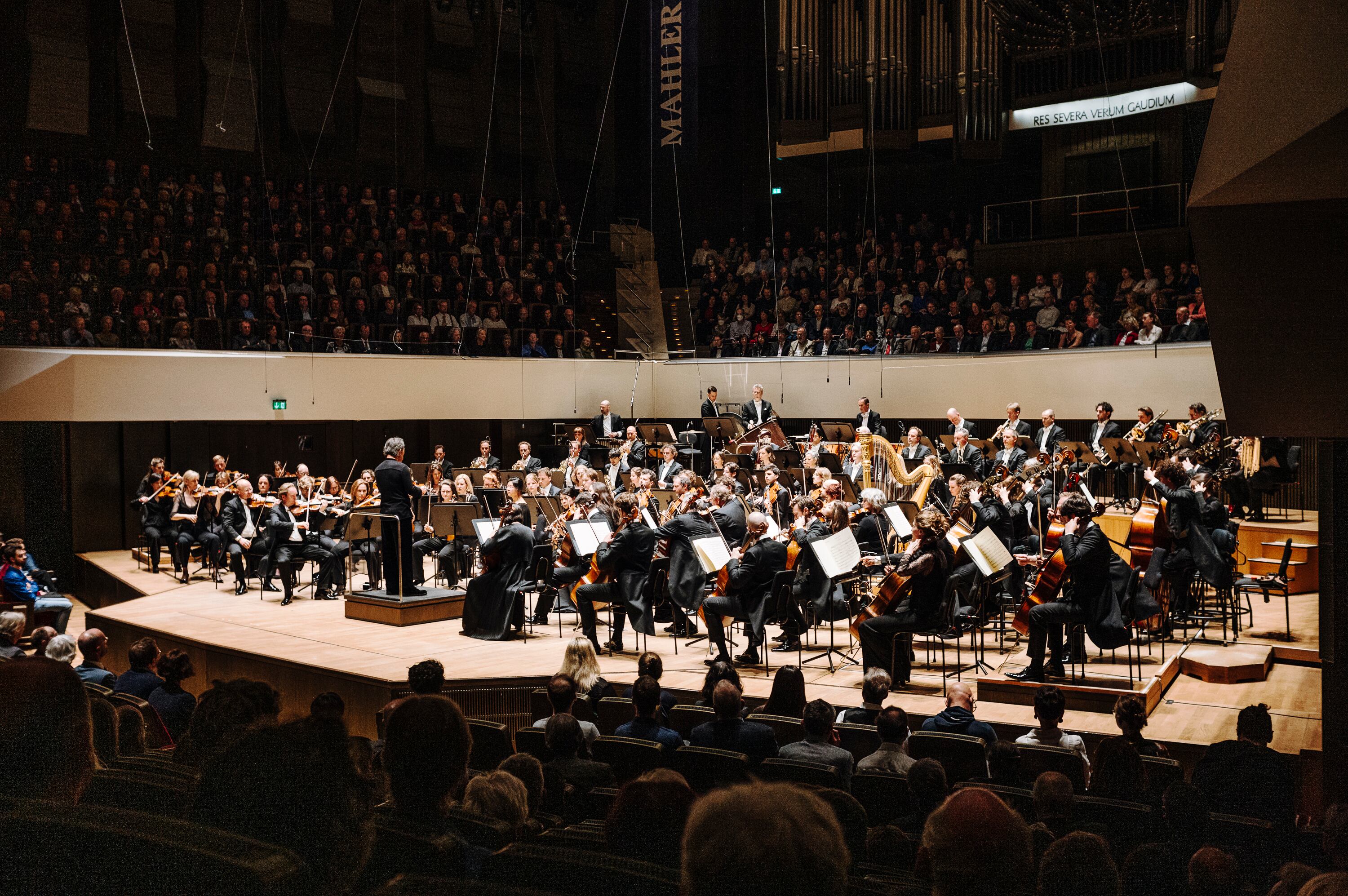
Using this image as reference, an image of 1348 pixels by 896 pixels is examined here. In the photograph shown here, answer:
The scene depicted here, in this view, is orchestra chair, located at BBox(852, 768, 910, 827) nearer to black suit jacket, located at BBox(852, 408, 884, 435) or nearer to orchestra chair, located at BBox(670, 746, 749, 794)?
orchestra chair, located at BBox(670, 746, 749, 794)

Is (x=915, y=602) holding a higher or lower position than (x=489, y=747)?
higher

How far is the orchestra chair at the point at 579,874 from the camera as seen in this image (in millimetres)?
1606

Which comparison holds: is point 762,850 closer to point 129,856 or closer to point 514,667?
point 129,856

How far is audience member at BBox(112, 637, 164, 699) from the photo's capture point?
527 cm

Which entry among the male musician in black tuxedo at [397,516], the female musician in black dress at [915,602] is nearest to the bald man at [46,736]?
the female musician in black dress at [915,602]

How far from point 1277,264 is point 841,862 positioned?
207 cm

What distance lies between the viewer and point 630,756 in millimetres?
4102

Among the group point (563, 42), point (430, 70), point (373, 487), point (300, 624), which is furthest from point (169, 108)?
point (300, 624)

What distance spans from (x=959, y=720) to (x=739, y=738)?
1151 millimetres

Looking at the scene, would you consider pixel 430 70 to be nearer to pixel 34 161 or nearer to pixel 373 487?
pixel 34 161

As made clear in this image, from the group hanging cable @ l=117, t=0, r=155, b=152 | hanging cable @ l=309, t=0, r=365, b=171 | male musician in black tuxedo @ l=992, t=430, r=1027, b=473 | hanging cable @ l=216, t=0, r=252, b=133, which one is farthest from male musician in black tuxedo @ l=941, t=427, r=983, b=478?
hanging cable @ l=216, t=0, r=252, b=133

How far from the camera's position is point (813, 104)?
56.4 ft

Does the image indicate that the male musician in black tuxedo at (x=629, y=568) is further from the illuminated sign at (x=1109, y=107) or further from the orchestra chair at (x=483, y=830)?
the illuminated sign at (x=1109, y=107)

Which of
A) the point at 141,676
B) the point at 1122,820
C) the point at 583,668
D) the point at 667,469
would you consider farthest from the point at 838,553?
the point at 667,469
